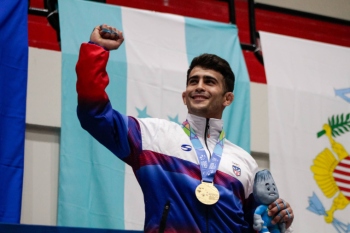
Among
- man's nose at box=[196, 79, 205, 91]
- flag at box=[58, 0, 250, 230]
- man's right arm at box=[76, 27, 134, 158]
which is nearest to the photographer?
man's right arm at box=[76, 27, 134, 158]

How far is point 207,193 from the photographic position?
2551 mm

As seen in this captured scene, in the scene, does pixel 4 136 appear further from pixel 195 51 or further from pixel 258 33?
pixel 258 33

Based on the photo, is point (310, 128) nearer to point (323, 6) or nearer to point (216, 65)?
point (216, 65)

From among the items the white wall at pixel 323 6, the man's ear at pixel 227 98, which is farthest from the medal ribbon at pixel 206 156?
the white wall at pixel 323 6

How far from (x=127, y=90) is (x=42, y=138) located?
0.66 meters

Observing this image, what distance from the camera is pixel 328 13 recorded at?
247 inches

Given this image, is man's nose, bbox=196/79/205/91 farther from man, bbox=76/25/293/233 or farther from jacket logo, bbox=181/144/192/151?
jacket logo, bbox=181/144/192/151

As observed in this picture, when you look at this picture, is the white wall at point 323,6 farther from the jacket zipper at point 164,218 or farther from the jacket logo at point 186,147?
the jacket zipper at point 164,218

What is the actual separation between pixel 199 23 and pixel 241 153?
1777mm

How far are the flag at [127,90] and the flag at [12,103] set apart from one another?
8.1 inches

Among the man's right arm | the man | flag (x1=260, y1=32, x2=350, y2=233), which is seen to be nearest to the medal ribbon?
the man

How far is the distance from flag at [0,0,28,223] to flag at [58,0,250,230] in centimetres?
21

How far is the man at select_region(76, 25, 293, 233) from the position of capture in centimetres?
250

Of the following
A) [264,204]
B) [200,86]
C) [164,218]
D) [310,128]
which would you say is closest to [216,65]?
[200,86]
